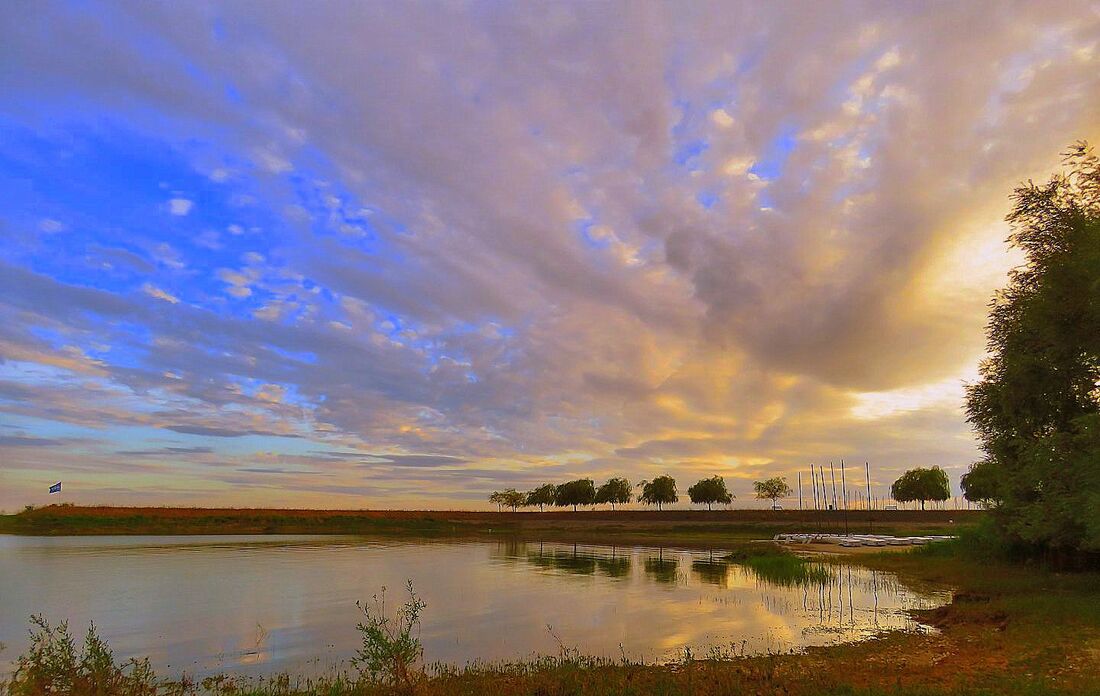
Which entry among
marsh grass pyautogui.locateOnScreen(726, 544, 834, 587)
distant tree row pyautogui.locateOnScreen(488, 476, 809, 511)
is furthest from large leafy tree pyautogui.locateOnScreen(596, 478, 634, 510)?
marsh grass pyautogui.locateOnScreen(726, 544, 834, 587)

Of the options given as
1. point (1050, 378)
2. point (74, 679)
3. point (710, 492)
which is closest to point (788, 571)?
point (1050, 378)

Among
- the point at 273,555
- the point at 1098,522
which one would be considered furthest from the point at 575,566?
the point at 1098,522

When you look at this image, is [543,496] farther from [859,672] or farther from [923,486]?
[859,672]

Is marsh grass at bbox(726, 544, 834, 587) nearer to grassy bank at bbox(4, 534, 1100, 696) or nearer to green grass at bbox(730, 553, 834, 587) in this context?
green grass at bbox(730, 553, 834, 587)

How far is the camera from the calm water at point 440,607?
2306 centimetres

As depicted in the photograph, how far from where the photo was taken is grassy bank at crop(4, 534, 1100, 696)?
47.0 feet

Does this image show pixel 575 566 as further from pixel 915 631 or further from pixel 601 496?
pixel 601 496

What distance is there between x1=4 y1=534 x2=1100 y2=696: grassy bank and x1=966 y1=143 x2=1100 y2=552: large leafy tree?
16.3 ft

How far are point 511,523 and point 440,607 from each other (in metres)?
140

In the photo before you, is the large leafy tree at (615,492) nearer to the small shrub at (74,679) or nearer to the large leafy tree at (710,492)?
the large leafy tree at (710,492)

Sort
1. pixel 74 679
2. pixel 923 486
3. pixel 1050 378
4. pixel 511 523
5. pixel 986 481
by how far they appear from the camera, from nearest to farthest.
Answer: pixel 74 679
pixel 1050 378
pixel 986 481
pixel 923 486
pixel 511 523

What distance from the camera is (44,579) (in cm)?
4116

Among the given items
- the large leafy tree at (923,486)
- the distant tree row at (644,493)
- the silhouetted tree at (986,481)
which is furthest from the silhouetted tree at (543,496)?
the silhouetted tree at (986,481)

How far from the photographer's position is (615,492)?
17812 cm
